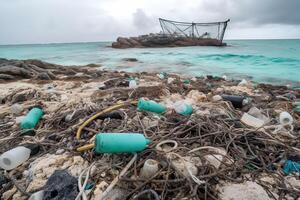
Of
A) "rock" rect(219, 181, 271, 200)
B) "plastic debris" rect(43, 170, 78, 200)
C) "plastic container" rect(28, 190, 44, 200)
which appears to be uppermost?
"rock" rect(219, 181, 271, 200)

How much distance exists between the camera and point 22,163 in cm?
199

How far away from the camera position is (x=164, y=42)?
125 feet

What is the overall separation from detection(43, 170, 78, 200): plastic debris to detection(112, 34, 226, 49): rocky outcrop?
3763cm

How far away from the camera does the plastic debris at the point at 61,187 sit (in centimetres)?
146

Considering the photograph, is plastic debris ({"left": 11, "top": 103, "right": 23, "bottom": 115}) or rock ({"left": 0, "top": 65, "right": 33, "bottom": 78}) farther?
rock ({"left": 0, "top": 65, "right": 33, "bottom": 78})

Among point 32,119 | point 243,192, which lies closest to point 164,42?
point 32,119

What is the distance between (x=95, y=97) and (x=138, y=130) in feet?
6.22

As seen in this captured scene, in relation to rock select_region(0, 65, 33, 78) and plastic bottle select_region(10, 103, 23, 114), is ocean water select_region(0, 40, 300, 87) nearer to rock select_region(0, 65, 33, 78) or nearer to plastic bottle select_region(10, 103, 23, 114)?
rock select_region(0, 65, 33, 78)

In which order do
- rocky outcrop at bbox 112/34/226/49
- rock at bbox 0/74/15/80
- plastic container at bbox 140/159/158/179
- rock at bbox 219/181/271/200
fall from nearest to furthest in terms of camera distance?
rock at bbox 219/181/271/200, plastic container at bbox 140/159/158/179, rock at bbox 0/74/15/80, rocky outcrop at bbox 112/34/226/49

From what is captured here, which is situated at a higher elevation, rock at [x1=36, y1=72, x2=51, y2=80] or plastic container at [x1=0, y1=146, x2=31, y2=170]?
plastic container at [x1=0, y1=146, x2=31, y2=170]

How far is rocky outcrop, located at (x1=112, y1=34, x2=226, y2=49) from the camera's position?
38009mm

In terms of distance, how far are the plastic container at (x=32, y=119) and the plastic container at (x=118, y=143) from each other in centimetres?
129

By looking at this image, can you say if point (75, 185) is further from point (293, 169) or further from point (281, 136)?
point (281, 136)

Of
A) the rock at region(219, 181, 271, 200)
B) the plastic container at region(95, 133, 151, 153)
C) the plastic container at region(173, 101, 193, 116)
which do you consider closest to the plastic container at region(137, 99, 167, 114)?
the plastic container at region(173, 101, 193, 116)
